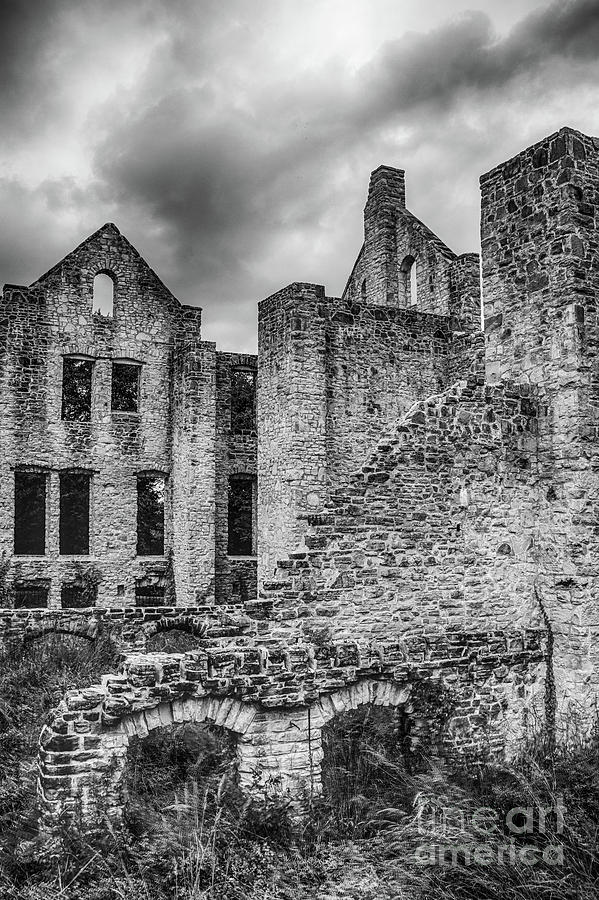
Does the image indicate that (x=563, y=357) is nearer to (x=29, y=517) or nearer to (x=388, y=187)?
(x=388, y=187)

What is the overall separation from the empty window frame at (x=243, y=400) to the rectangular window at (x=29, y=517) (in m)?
6.57

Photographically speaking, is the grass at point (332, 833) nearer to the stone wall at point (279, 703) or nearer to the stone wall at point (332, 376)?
the stone wall at point (279, 703)

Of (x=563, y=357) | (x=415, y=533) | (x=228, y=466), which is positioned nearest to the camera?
(x=415, y=533)

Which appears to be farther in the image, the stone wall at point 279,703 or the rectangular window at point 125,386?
the rectangular window at point 125,386

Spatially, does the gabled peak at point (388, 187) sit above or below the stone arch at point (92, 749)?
above

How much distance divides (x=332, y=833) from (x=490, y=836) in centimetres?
142

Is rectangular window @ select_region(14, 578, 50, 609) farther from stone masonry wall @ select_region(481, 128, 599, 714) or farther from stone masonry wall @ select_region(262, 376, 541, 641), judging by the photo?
stone masonry wall @ select_region(481, 128, 599, 714)

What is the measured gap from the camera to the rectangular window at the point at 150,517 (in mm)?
23188

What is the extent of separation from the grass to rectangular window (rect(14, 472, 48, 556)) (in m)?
16.6

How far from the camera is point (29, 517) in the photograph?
80.7 feet

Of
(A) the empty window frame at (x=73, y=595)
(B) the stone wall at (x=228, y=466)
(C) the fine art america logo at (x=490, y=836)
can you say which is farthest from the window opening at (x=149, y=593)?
(C) the fine art america logo at (x=490, y=836)

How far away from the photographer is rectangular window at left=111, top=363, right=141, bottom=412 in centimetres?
2098

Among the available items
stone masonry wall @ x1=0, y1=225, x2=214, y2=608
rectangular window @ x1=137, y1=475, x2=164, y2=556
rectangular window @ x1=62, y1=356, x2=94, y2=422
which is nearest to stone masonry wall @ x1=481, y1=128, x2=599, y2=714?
stone masonry wall @ x1=0, y1=225, x2=214, y2=608

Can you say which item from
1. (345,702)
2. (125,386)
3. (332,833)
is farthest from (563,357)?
(125,386)
